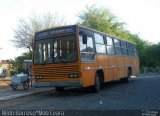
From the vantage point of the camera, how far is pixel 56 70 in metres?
16.1

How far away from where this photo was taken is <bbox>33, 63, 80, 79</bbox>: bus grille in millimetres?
15820

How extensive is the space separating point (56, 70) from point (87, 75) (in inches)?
58.0

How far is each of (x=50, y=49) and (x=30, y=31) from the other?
107ft

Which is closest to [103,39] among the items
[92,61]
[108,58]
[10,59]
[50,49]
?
[108,58]

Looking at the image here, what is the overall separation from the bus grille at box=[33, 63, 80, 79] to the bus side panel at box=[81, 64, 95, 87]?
1.47 feet

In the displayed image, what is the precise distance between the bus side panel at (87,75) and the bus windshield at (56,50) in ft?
2.31

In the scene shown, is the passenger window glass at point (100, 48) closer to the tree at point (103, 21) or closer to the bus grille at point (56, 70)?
the bus grille at point (56, 70)

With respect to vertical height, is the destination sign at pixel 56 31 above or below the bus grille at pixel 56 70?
above

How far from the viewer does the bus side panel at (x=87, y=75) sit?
15945 mm

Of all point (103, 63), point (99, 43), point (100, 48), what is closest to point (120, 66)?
point (103, 63)

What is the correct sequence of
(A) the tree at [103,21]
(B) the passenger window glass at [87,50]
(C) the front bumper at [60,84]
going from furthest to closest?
(A) the tree at [103,21] < (B) the passenger window glass at [87,50] < (C) the front bumper at [60,84]

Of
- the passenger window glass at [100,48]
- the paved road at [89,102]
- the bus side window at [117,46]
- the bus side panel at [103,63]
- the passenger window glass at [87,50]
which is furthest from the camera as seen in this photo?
the bus side window at [117,46]

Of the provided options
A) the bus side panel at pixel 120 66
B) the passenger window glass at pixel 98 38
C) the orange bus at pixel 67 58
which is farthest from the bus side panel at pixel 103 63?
the bus side panel at pixel 120 66

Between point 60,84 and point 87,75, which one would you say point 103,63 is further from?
point 60,84
